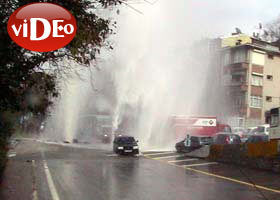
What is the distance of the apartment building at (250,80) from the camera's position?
201ft

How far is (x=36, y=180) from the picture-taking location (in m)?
15.4

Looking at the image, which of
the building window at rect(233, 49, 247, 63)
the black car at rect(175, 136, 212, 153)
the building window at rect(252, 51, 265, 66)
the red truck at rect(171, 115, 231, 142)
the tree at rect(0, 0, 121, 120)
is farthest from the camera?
the building window at rect(252, 51, 265, 66)

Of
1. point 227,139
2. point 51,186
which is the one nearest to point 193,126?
point 227,139

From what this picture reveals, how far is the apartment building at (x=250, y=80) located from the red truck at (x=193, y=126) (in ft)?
55.5

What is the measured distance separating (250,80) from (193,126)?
21.3m

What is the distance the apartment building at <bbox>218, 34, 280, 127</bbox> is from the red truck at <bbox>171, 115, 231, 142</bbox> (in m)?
16.9

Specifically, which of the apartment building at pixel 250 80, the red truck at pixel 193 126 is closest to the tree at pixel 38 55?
the red truck at pixel 193 126

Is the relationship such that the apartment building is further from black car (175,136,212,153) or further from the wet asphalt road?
the wet asphalt road

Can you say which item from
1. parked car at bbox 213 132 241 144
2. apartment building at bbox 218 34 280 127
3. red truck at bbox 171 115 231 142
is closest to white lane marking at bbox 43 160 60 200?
parked car at bbox 213 132 241 144

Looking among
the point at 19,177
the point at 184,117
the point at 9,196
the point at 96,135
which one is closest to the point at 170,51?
the point at 184,117

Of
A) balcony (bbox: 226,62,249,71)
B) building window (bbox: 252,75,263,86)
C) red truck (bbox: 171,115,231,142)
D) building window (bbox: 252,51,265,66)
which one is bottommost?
red truck (bbox: 171,115,231,142)

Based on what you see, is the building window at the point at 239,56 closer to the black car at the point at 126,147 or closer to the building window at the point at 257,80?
the building window at the point at 257,80

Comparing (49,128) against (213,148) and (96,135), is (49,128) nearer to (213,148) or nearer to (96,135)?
(96,135)

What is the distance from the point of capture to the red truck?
43.5m
